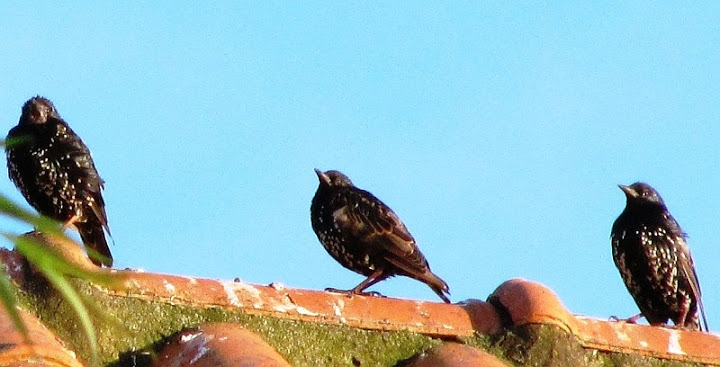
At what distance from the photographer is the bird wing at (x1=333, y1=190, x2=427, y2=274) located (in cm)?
597

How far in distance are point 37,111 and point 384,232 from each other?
2032 mm

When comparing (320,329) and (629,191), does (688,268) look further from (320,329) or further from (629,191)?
(320,329)

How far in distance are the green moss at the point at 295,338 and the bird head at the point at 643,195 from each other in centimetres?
341

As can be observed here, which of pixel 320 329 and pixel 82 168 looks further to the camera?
pixel 82 168

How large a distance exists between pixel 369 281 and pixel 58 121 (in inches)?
75.9

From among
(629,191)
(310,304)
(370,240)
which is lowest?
(310,304)

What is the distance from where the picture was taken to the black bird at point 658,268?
6344 millimetres

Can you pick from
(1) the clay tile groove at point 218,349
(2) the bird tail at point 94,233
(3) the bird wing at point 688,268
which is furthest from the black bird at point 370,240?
(1) the clay tile groove at point 218,349

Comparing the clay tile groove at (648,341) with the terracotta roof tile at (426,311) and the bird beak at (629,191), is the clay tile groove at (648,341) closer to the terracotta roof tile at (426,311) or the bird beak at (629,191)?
the terracotta roof tile at (426,311)

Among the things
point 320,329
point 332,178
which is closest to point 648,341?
point 320,329

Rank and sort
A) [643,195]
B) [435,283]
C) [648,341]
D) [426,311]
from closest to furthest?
1. [426,311]
2. [648,341]
3. [435,283]
4. [643,195]

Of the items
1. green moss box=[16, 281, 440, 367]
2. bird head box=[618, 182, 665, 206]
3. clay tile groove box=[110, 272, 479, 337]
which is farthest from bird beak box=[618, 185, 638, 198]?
green moss box=[16, 281, 440, 367]

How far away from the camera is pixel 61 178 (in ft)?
19.9

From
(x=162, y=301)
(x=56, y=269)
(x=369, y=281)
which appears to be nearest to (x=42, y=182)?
(x=369, y=281)
